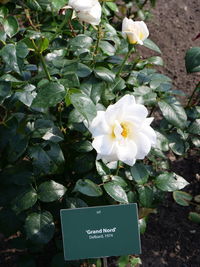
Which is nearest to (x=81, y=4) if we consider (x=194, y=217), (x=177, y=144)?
(x=177, y=144)

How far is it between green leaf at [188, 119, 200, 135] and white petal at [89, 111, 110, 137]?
0.63m

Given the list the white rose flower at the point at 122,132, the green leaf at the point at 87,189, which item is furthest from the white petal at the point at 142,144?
the green leaf at the point at 87,189

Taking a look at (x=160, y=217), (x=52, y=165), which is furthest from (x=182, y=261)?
(x=52, y=165)

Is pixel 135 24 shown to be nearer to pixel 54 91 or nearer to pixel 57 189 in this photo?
pixel 54 91

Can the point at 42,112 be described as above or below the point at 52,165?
above

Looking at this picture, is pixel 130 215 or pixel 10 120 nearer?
pixel 130 215

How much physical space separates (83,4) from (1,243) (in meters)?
1.26

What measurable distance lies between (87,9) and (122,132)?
0.46m

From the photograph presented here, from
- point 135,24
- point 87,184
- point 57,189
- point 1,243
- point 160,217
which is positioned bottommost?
point 1,243

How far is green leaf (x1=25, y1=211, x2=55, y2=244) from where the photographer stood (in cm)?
139

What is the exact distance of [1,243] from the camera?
6.47 ft

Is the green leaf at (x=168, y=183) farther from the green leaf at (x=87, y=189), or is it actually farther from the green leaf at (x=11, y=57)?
the green leaf at (x=11, y=57)

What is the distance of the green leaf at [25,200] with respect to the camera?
1.39 m

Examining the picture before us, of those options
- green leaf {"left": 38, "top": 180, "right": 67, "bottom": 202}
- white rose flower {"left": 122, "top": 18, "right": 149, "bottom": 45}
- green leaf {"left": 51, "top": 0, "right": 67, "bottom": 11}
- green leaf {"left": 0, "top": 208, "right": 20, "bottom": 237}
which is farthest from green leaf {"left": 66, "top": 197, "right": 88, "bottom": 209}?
green leaf {"left": 51, "top": 0, "right": 67, "bottom": 11}
